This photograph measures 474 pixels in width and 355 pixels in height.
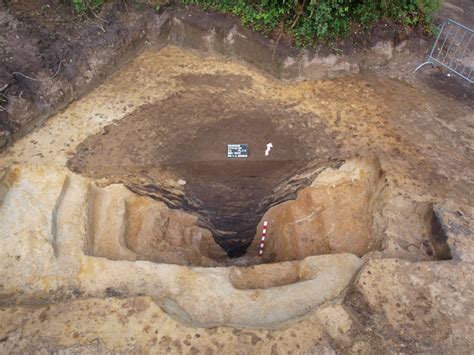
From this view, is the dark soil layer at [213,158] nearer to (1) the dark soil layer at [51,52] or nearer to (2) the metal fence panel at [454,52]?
(1) the dark soil layer at [51,52]

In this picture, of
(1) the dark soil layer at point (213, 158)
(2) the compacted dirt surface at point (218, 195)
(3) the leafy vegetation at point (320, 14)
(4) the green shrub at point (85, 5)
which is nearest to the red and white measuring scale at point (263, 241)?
(2) the compacted dirt surface at point (218, 195)

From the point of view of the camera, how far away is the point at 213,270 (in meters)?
4.72

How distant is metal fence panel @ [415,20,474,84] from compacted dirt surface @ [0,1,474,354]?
0.48 m

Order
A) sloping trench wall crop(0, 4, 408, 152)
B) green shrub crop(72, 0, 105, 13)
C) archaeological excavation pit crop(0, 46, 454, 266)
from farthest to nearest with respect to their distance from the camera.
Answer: green shrub crop(72, 0, 105, 13), sloping trench wall crop(0, 4, 408, 152), archaeological excavation pit crop(0, 46, 454, 266)

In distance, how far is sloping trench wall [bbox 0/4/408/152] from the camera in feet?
19.0

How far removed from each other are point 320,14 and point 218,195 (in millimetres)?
3179

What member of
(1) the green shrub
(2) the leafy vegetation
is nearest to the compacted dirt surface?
(1) the green shrub

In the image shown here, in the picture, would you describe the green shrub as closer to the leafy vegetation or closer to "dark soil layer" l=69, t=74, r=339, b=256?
the leafy vegetation

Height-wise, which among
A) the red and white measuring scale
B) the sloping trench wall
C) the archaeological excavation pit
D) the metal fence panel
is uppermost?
the metal fence panel

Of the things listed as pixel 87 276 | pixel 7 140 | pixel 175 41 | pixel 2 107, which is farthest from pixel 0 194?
pixel 175 41

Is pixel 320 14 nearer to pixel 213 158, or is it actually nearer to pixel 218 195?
pixel 213 158

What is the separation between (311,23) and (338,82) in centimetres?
101

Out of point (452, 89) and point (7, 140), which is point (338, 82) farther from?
point (7, 140)

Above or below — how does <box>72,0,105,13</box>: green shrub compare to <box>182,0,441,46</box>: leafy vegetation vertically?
below
